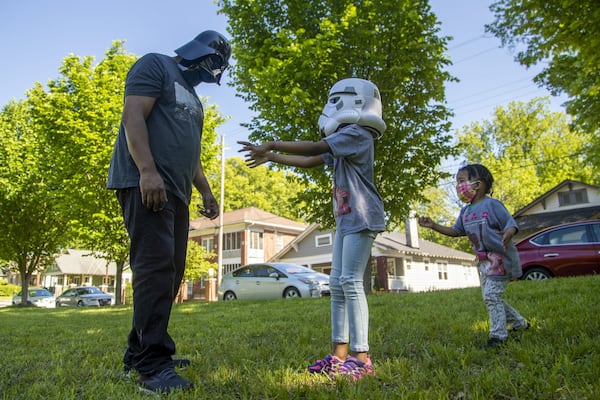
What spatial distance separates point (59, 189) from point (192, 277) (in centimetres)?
943

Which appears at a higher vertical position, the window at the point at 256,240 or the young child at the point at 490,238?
the window at the point at 256,240

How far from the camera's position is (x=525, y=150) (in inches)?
1626

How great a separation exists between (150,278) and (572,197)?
33513 millimetres

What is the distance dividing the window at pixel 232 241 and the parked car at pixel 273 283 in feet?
64.3

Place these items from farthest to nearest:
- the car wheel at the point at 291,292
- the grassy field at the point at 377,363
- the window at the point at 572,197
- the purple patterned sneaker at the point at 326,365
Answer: the window at the point at 572,197 < the car wheel at the point at 291,292 < the purple patterned sneaker at the point at 326,365 < the grassy field at the point at 377,363

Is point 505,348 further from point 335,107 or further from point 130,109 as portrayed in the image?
point 130,109

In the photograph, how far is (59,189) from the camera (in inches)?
741

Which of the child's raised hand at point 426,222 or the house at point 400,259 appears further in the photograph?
the house at point 400,259

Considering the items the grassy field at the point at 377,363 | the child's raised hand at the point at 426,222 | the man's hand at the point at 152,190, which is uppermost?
the man's hand at the point at 152,190

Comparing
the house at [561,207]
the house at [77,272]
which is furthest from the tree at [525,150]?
the house at [77,272]

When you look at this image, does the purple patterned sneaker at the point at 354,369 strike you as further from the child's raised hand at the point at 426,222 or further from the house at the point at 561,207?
Answer: the house at the point at 561,207

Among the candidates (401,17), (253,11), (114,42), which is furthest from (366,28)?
(114,42)

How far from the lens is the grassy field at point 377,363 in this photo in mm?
2164

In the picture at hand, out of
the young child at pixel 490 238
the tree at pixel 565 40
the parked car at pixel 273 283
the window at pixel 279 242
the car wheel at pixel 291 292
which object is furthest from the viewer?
the window at pixel 279 242
